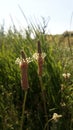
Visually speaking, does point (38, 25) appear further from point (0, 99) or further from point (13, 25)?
point (0, 99)

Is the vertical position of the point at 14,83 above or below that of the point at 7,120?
above

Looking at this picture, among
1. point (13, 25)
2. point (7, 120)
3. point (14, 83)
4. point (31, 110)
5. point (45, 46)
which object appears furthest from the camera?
point (13, 25)

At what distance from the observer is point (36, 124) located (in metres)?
2.79

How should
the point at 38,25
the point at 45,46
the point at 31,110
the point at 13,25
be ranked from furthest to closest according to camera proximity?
the point at 13,25 → the point at 38,25 → the point at 45,46 → the point at 31,110

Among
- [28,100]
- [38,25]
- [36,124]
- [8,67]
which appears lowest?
[36,124]

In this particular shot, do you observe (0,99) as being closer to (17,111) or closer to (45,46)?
(17,111)

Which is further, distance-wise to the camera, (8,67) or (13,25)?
(13,25)

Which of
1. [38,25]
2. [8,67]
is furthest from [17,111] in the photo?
[38,25]

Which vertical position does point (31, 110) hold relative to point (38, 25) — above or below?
below

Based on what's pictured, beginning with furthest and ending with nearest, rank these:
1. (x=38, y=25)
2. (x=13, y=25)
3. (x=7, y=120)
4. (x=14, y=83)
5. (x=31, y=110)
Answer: (x=13, y=25), (x=38, y=25), (x=14, y=83), (x=31, y=110), (x=7, y=120)

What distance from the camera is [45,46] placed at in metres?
3.26

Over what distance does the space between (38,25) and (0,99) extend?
1158mm

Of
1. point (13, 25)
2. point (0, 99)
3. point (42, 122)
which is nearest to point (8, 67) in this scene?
point (0, 99)

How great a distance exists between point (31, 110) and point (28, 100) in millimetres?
152
